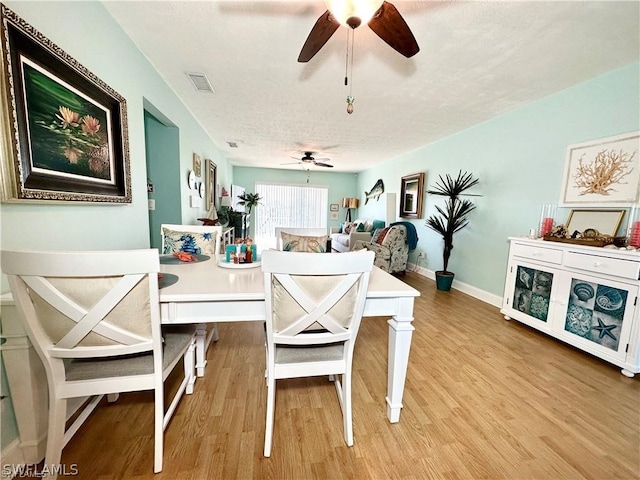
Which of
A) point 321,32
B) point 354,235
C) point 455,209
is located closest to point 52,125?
point 321,32

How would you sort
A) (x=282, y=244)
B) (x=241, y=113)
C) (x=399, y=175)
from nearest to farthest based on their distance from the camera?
(x=282, y=244), (x=241, y=113), (x=399, y=175)

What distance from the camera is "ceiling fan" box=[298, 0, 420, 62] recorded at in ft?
3.67

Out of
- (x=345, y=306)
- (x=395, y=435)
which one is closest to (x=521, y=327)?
(x=395, y=435)

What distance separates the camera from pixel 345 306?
1.12 m

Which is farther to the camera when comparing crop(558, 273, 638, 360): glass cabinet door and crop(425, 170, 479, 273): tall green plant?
crop(425, 170, 479, 273): tall green plant

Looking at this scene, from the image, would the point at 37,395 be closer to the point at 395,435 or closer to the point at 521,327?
the point at 395,435

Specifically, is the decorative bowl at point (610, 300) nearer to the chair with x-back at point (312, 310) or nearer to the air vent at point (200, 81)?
the chair with x-back at point (312, 310)

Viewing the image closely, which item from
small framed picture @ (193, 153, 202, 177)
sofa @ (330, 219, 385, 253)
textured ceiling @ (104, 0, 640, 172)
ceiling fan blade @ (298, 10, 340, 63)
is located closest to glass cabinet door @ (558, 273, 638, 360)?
textured ceiling @ (104, 0, 640, 172)

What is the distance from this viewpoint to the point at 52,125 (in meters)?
1.20

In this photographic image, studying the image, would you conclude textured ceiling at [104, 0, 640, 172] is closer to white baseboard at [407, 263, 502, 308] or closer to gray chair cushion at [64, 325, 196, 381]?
gray chair cushion at [64, 325, 196, 381]

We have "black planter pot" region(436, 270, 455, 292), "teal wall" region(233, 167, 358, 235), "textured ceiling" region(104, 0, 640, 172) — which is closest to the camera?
"textured ceiling" region(104, 0, 640, 172)

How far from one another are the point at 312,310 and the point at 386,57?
2030 mm

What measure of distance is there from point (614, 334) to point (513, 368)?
0.76 m

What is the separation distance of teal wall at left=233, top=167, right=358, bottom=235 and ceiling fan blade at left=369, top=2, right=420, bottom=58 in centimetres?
620
